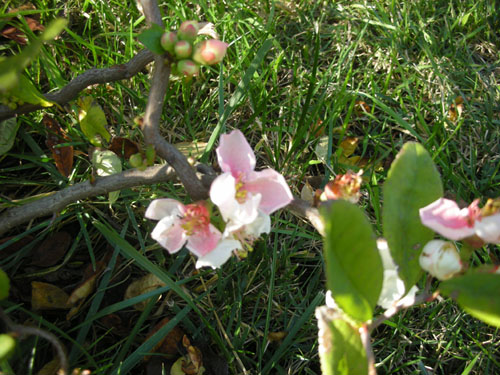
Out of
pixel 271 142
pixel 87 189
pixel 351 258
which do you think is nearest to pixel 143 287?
pixel 87 189

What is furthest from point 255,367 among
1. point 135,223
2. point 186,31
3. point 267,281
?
point 186,31

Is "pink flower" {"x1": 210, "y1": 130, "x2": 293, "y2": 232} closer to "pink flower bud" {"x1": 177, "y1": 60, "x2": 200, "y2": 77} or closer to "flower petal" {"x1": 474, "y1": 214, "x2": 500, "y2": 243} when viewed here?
"pink flower bud" {"x1": 177, "y1": 60, "x2": 200, "y2": 77}

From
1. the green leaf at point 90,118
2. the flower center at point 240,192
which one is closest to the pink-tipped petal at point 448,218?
the flower center at point 240,192

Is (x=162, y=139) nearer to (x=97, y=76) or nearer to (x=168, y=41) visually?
(x=168, y=41)

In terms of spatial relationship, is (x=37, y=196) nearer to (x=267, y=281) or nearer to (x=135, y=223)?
(x=135, y=223)

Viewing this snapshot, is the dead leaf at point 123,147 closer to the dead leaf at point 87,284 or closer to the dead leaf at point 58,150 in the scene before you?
the dead leaf at point 58,150

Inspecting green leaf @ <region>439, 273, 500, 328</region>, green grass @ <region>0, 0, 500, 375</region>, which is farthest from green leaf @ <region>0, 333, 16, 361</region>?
green leaf @ <region>439, 273, 500, 328</region>
